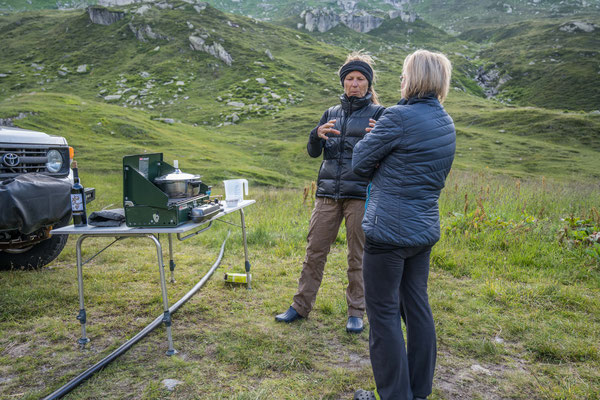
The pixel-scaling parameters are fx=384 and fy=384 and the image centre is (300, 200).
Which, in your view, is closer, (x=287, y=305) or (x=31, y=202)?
(x=31, y=202)

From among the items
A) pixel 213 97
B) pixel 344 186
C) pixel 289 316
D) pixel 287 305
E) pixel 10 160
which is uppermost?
pixel 213 97

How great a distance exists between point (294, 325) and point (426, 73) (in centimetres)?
290

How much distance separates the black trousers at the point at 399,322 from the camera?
2629 mm

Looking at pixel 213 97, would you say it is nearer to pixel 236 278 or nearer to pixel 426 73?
pixel 236 278

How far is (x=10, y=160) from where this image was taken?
15.7ft

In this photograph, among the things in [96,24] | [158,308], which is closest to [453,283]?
[158,308]

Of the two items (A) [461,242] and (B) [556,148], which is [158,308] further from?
(B) [556,148]

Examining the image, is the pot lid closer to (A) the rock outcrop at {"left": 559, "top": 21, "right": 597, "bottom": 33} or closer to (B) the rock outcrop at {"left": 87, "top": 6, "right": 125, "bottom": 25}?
(B) the rock outcrop at {"left": 87, "top": 6, "right": 125, "bottom": 25}

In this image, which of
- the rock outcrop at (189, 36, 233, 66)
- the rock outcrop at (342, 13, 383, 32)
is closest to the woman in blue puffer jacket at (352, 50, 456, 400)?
the rock outcrop at (189, 36, 233, 66)

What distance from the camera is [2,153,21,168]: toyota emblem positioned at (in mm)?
4723

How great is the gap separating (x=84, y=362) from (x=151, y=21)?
6413 centimetres

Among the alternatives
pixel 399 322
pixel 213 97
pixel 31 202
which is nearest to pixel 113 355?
pixel 31 202

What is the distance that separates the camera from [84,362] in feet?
11.7

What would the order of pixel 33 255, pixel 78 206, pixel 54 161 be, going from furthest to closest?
pixel 33 255 → pixel 54 161 → pixel 78 206
